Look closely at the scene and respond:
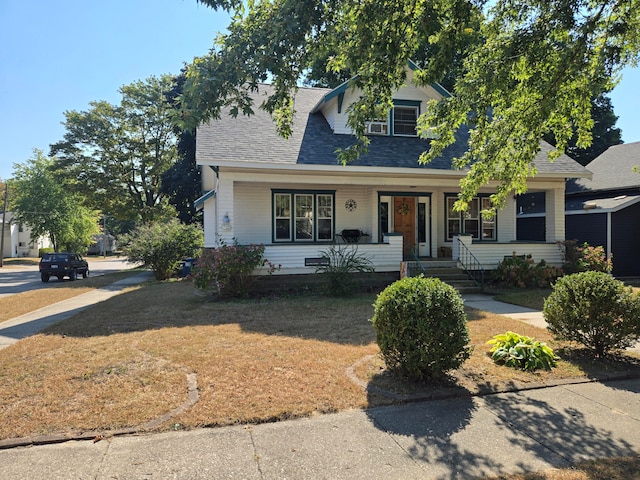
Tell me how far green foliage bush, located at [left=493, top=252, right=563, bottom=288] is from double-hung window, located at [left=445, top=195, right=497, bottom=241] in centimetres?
241

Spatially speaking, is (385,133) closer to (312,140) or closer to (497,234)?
(312,140)

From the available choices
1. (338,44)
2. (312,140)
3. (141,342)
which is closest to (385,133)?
(312,140)

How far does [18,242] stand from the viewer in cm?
5788

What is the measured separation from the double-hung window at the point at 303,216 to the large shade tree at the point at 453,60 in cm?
716

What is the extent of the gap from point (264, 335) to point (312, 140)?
8.28 m

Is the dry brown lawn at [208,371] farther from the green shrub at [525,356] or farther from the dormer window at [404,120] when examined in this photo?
the dormer window at [404,120]

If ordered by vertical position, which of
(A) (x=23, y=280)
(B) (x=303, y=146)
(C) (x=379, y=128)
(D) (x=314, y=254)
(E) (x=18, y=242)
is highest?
(C) (x=379, y=128)

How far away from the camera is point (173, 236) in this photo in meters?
19.8

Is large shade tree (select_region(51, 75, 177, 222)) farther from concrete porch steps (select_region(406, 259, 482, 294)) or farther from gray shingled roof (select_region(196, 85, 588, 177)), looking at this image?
concrete porch steps (select_region(406, 259, 482, 294))

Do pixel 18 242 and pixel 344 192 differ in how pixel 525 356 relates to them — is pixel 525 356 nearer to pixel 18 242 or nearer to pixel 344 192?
pixel 344 192

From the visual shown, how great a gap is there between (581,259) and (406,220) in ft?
19.7

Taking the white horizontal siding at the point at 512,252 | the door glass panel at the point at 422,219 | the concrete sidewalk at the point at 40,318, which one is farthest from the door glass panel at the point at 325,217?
the concrete sidewalk at the point at 40,318

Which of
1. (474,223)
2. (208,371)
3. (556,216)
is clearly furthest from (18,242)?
(556,216)

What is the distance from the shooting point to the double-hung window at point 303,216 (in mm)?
13664
